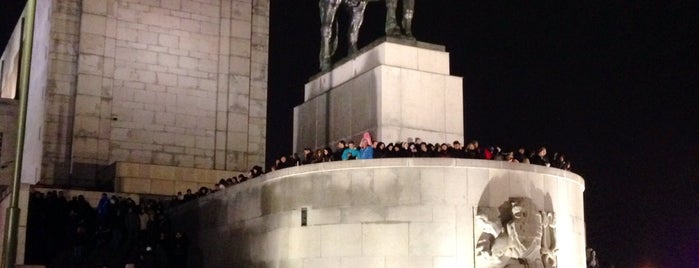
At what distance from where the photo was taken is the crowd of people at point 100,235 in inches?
857

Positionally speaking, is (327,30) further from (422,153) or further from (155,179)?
(155,179)

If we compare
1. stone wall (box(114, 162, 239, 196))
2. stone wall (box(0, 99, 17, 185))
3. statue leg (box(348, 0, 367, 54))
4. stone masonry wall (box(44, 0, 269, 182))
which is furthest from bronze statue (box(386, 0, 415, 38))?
stone wall (box(0, 99, 17, 185))

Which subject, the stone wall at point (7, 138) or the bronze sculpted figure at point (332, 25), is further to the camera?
the stone wall at point (7, 138)

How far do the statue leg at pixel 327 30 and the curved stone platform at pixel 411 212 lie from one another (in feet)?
17.9

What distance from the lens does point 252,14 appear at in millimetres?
38844

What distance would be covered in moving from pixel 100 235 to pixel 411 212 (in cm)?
822

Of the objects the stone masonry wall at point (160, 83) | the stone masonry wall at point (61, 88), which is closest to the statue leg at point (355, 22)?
the stone masonry wall at point (160, 83)

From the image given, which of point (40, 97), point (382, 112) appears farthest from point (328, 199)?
point (40, 97)

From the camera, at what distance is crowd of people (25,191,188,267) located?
71.4 feet

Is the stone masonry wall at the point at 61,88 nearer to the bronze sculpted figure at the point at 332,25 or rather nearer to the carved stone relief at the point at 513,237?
the bronze sculpted figure at the point at 332,25

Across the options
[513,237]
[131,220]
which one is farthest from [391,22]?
[131,220]

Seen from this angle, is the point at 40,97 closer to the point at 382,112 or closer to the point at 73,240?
the point at 73,240

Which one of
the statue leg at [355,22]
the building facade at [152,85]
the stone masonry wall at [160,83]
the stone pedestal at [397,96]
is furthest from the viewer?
the stone masonry wall at [160,83]

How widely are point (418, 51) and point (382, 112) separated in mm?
1943
